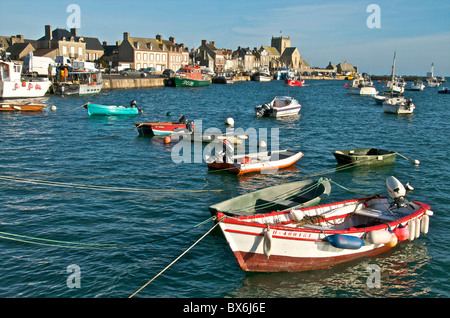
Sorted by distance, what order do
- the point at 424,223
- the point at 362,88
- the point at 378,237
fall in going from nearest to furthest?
1. the point at 378,237
2. the point at 424,223
3. the point at 362,88

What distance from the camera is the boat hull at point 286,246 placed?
12.3 meters

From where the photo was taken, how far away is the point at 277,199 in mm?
17969

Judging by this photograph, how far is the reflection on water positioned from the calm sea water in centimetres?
3

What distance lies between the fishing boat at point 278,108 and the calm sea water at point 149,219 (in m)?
12.1

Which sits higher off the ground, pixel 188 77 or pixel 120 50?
pixel 120 50

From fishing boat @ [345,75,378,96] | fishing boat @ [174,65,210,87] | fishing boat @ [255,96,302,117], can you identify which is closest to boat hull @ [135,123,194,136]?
fishing boat @ [255,96,302,117]

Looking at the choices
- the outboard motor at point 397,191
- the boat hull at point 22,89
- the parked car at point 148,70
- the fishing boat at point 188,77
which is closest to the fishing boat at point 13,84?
the boat hull at point 22,89

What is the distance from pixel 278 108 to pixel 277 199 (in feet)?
109

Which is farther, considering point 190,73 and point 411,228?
point 190,73

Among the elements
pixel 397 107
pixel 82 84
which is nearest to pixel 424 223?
pixel 397 107

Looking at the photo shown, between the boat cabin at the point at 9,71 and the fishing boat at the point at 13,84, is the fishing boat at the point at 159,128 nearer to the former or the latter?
the fishing boat at the point at 13,84

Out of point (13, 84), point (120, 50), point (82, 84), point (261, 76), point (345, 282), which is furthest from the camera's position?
point (261, 76)

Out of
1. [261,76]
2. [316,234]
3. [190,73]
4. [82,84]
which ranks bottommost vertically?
[316,234]

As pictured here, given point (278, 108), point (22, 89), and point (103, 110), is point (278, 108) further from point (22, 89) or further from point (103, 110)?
point (22, 89)
